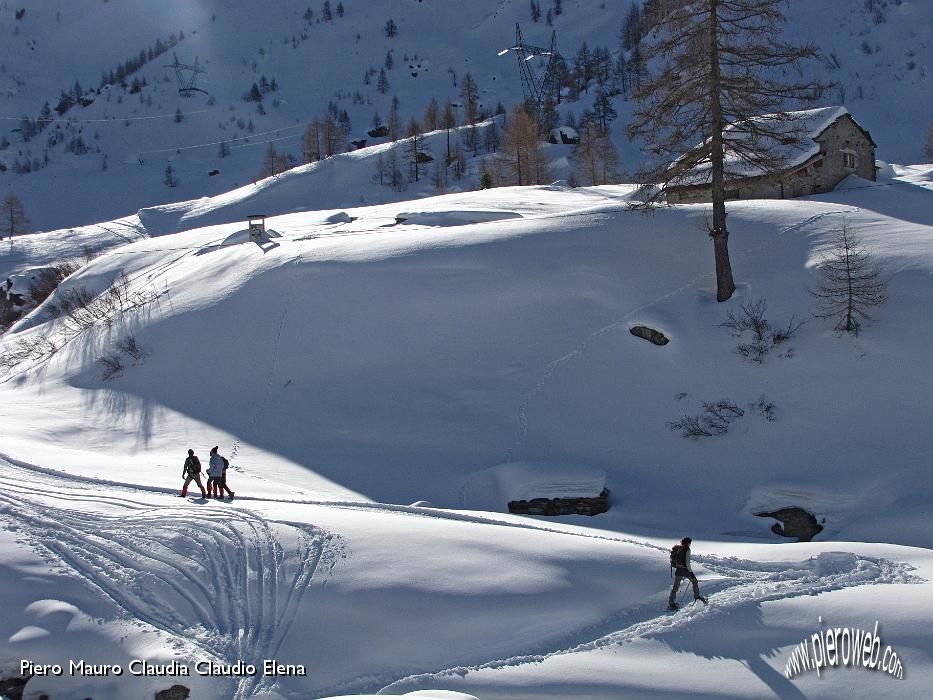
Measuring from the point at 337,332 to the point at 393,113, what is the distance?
84.7 metres

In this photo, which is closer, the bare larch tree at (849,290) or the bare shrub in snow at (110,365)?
the bare larch tree at (849,290)

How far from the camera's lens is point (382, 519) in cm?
1494

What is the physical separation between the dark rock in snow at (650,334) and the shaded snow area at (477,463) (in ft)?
0.84

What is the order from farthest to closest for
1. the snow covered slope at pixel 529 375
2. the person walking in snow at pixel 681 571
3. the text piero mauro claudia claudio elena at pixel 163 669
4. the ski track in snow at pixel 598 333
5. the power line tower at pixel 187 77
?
the power line tower at pixel 187 77, the ski track in snow at pixel 598 333, the snow covered slope at pixel 529 375, the person walking in snow at pixel 681 571, the text piero mauro claudia claudio elena at pixel 163 669

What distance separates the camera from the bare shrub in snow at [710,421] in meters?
19.4

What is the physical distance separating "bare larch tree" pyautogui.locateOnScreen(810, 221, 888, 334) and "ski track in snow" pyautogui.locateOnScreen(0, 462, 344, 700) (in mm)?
14908

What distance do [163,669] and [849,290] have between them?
60.3 feet

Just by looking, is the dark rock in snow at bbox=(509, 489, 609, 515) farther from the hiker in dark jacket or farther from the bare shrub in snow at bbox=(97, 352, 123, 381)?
the bare shrub in snow at bbox=(97, 352, 123, 381)

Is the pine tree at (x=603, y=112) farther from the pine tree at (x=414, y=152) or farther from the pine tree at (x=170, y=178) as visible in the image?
the pine tree at (x=170, y=178)

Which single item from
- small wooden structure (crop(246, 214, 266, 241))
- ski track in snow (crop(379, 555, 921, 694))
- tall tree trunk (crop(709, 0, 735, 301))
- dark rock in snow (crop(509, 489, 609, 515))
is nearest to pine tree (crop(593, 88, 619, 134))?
small wooden structure (crop(246, 214, 266, 241))

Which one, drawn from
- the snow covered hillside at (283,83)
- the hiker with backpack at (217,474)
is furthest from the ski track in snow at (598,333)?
the snow covered hillside at (283,83)

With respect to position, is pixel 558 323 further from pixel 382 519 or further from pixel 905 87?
pixel 905 87

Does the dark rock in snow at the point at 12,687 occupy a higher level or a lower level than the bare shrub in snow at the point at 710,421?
lower

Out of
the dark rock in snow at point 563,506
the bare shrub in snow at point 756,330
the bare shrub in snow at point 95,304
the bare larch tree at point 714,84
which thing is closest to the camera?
the dark rock in snow at point 563,506
